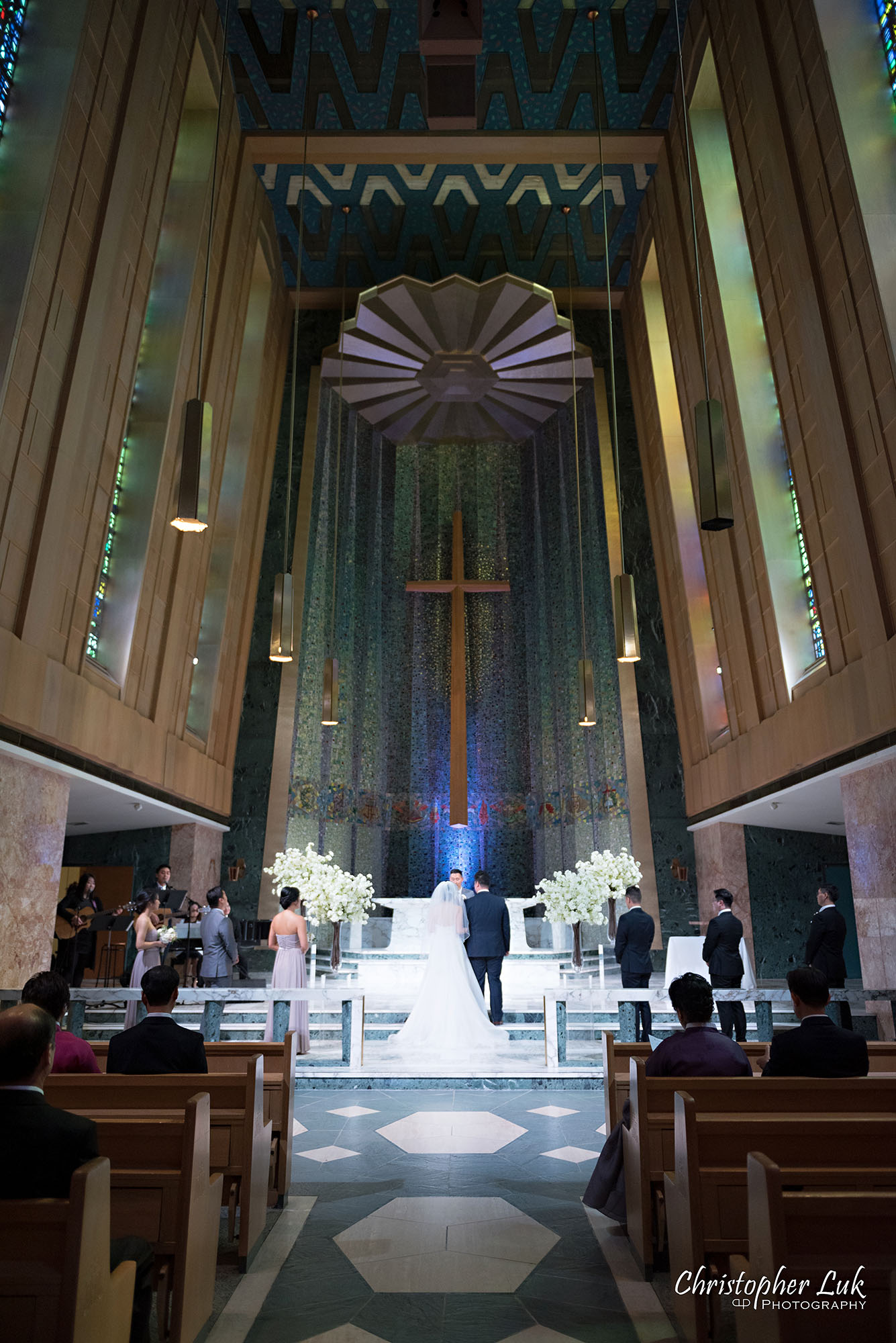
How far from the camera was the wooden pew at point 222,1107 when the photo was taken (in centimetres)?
→ 319

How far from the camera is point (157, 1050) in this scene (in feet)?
11.3

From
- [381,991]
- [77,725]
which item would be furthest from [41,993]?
[381,991]

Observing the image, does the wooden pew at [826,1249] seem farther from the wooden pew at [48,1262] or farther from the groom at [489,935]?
the groom at [489,935]

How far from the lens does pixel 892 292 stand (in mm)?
6301

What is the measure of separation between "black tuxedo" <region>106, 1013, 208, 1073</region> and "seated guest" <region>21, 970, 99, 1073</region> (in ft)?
0.30

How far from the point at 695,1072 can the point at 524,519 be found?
14.1 m

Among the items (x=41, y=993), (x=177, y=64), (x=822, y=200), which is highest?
(x=177, y=64)

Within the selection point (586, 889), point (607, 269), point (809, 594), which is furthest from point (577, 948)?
point (607, 269)

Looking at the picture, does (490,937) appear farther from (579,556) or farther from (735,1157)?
(579,556)

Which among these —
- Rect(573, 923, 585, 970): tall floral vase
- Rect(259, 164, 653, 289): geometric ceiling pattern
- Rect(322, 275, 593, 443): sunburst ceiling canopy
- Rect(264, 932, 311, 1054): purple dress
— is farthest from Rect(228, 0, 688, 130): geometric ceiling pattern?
Rect(573, 923, 585, 970): tall floral vase

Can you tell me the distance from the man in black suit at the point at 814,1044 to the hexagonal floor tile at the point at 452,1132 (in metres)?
2.08

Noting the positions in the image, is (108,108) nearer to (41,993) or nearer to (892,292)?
(892,292)

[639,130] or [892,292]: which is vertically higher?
[639,130]

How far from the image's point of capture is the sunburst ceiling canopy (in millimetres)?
12953
